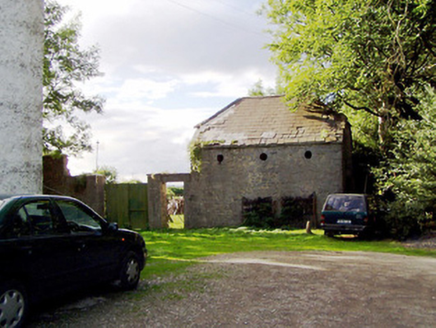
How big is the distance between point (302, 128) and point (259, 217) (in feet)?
15.9

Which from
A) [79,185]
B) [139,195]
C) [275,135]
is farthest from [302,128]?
[79,185]

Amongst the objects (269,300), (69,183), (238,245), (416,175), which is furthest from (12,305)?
(69,183)

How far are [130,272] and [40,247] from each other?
227 cm

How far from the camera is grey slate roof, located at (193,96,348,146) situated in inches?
879

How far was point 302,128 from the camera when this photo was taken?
22.8m

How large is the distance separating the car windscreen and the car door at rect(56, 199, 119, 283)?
11.5m

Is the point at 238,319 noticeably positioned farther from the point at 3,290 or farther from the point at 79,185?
the point at 79,185

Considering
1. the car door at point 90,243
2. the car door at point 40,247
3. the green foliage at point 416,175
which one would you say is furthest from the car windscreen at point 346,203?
the car door at point 40,247

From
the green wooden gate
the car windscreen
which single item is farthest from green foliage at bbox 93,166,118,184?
the car windscreen

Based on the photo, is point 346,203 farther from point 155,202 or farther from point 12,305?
point 12,305

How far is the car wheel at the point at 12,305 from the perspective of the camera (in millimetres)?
5047

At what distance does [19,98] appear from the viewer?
8.26 metres

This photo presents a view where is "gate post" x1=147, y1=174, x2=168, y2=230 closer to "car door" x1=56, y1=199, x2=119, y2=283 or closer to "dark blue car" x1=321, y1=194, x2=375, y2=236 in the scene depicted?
"dark blue car" x1=321, y1=194, x2=375, y2=236

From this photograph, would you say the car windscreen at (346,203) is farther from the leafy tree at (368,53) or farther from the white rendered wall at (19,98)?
the white rendered wall at (19,98)
